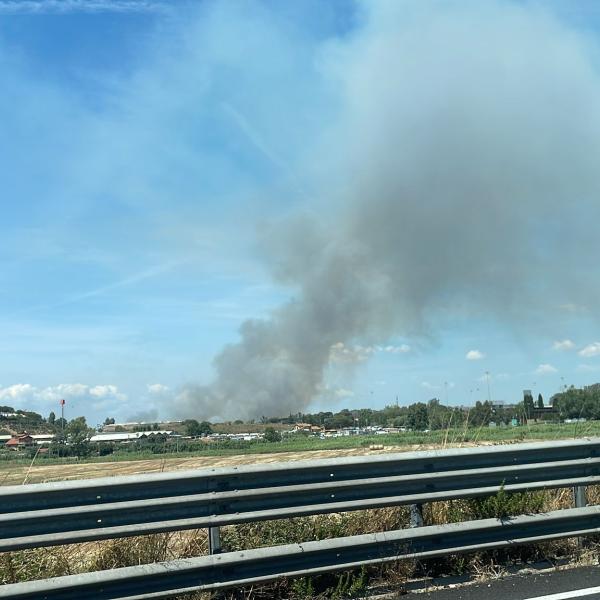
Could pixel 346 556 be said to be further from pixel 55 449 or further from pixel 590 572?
pixel 55 449

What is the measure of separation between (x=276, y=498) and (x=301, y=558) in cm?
53

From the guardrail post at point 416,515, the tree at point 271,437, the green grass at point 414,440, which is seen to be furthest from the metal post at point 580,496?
the tree at point 271,437

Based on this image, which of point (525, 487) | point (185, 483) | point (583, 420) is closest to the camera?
point (185, 483)

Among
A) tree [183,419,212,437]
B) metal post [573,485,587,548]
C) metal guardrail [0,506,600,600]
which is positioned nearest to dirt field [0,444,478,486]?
metal guardrail [0,506,600,600]

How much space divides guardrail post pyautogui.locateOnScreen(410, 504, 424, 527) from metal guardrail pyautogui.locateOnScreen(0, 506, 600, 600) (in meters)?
0.18

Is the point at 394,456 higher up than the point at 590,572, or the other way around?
the point at 394,456

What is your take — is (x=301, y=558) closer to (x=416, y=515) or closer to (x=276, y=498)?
(x=276, y=498)

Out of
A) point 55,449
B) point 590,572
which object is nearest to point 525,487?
point 590,572

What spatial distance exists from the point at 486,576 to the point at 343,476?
1745 mm

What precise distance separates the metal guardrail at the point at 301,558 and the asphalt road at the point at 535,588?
341 millimetres

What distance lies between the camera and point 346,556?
604cm

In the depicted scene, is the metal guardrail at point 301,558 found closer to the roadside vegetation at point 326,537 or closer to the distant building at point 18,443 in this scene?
the roadside vegetation at point 326,537

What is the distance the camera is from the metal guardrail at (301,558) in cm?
514

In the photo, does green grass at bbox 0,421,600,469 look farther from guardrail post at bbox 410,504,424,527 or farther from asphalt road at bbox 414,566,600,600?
asphalt road at bbox 414,566,600,600
